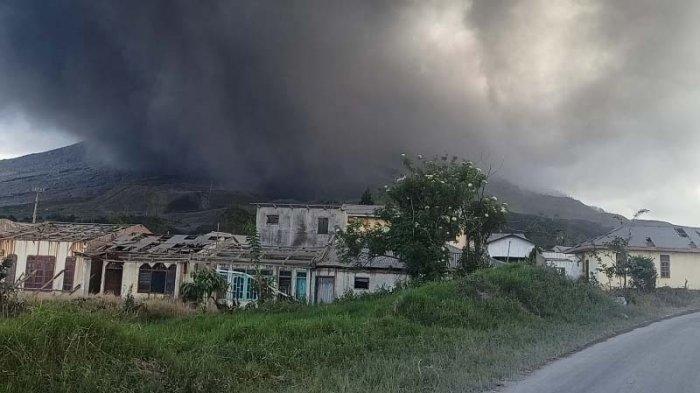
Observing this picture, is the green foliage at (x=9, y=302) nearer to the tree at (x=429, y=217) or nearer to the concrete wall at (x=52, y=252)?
the tree at (x=429, y=217)

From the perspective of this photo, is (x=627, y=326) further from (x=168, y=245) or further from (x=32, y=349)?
(x=168, y=245)

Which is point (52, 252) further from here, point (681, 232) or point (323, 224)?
point (681, 232)

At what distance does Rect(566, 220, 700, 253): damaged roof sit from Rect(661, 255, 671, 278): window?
0.80 m

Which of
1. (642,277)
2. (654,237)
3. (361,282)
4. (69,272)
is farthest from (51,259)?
(654,237)

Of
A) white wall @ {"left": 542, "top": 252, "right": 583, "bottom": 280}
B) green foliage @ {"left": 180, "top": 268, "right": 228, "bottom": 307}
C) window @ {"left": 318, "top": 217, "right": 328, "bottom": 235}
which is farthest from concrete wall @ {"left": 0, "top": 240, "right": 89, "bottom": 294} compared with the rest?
white wall @ {"left": 542, "top": 252, "right": 583, "bottom": 280}

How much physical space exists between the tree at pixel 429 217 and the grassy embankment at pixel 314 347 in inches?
244

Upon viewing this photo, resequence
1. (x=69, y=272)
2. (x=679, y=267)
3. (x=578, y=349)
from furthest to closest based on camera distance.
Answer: (x=679, y=267) < (x=69, y=272) < (x=578, y=349)

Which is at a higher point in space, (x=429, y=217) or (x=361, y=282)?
(x=429, y=217)

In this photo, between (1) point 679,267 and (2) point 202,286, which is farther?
(1) point 679,267

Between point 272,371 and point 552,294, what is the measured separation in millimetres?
16196

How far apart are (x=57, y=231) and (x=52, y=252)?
243 centimetres

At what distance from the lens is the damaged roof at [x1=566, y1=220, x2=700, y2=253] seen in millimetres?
44062

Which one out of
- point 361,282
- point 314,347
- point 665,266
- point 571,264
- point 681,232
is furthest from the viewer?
point 571,264

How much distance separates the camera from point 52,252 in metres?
39.8
